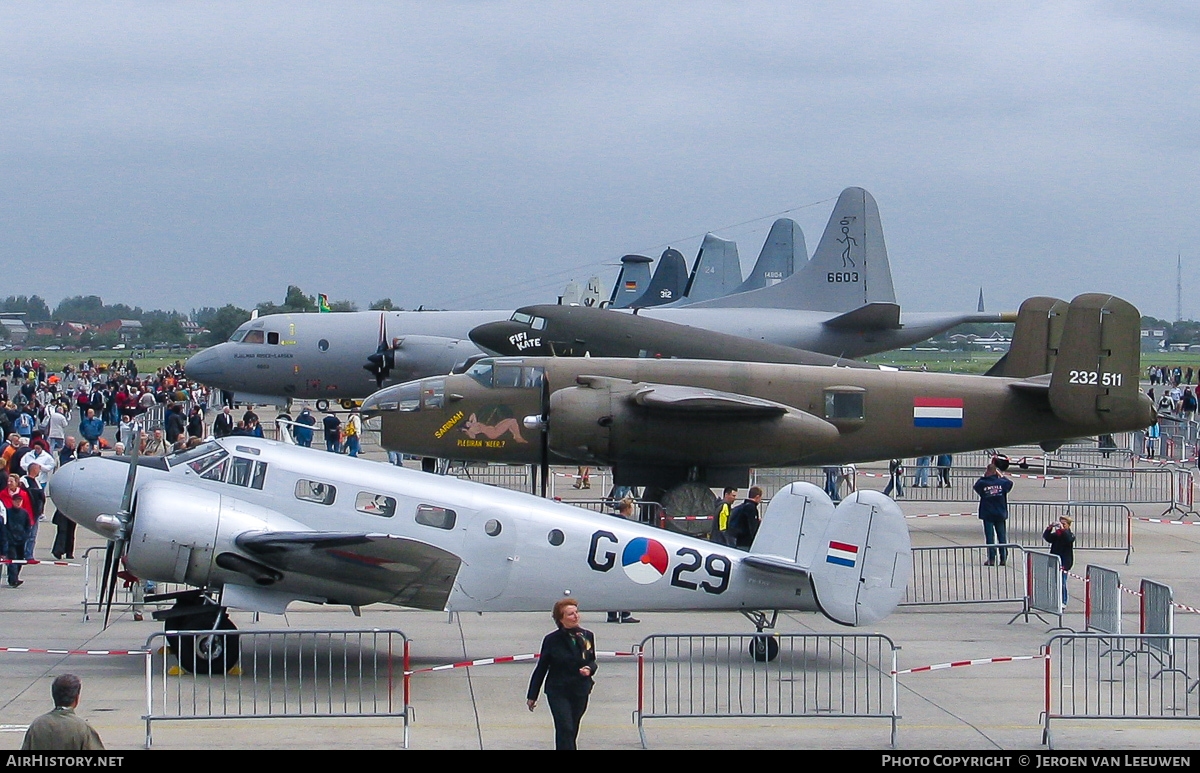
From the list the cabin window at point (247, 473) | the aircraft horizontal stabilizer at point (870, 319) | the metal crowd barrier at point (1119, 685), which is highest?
the aircraft horizontal stabilizer at point (870, 319)

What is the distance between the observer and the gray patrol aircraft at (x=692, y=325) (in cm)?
3797

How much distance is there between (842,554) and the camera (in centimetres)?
1312

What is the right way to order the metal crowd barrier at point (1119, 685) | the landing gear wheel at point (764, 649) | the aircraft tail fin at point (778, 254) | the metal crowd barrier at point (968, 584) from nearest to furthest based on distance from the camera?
the metal crowd barrier at point (1119, 685) → the landing gear wheel at point (764, 649) → the metal crowd barrier at point (968, 584) → the aircraft tail fin at point (778, 254)

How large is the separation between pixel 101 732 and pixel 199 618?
9.04 ft

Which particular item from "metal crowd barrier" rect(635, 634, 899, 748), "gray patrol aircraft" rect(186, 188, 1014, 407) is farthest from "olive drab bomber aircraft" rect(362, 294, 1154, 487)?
"gray patrol aircraft" rect(186, 188, 1014, 407)

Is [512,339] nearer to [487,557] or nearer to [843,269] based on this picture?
[843,269]

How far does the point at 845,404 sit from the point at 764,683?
404 inches

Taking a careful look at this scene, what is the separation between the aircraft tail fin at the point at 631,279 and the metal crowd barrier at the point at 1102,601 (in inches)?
2256

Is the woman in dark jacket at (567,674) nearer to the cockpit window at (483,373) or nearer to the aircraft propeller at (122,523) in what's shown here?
the aircraft propeller at (122,523)

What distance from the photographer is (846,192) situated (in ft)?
131

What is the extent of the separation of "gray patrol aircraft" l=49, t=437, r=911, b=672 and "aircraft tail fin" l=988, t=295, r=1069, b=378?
45.6 ft

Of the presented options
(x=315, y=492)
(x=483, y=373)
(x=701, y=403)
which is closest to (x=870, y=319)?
(x=701, y=403)

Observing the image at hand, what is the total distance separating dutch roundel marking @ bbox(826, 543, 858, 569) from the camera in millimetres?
13070

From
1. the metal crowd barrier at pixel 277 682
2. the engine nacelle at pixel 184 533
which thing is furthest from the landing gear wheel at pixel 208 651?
the engine nacelle at pixel 184 533
